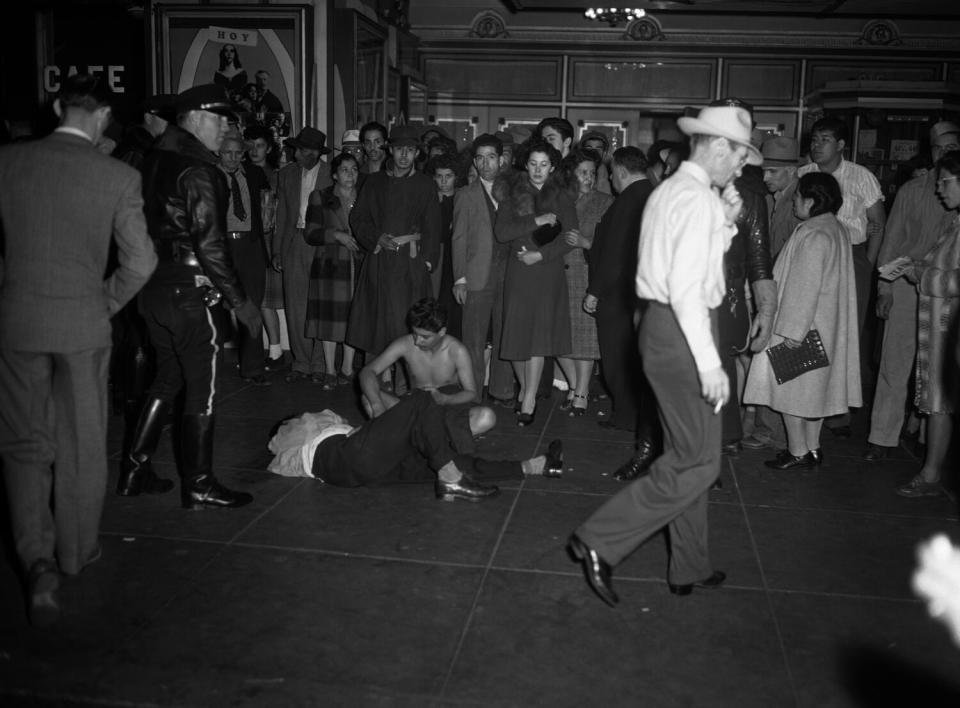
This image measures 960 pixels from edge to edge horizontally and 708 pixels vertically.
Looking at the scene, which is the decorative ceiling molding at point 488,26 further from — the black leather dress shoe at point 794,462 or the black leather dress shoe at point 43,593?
the black leather dress shoe at point 43,593

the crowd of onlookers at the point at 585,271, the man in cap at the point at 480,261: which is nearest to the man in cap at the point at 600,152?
the crowd of onlookers at the point at 585,271

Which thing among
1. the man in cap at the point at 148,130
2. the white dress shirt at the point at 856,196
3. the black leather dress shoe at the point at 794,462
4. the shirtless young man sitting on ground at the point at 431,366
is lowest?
the black leather dress shoe at the point at 794,462

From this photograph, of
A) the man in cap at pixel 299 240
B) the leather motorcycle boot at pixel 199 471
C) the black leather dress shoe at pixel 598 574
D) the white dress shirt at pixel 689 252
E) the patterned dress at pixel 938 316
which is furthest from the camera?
the man in cap at pixel 299 240

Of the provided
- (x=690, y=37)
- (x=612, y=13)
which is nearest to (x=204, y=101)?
(x=612, y=13)

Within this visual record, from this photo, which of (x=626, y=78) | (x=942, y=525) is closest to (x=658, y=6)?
(x=626, y=78)

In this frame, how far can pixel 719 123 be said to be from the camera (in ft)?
10.9

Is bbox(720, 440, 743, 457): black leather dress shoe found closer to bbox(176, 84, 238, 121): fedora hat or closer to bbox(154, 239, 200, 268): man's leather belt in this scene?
bbox(154, 239, 200, 268): man's leather belt

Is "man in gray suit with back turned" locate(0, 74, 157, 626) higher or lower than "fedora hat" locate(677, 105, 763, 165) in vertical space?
lower

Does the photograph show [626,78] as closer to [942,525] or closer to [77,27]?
[77,27]

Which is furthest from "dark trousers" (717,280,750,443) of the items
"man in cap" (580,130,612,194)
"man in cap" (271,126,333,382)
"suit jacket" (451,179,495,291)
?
"man in cap" (271,126,333,382)

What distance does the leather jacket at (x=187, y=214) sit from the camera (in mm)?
4180

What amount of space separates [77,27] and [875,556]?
9933mm

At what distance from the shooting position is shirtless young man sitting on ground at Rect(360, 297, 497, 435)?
5.00 m

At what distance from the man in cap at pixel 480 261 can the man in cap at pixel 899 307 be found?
7.74 ft
